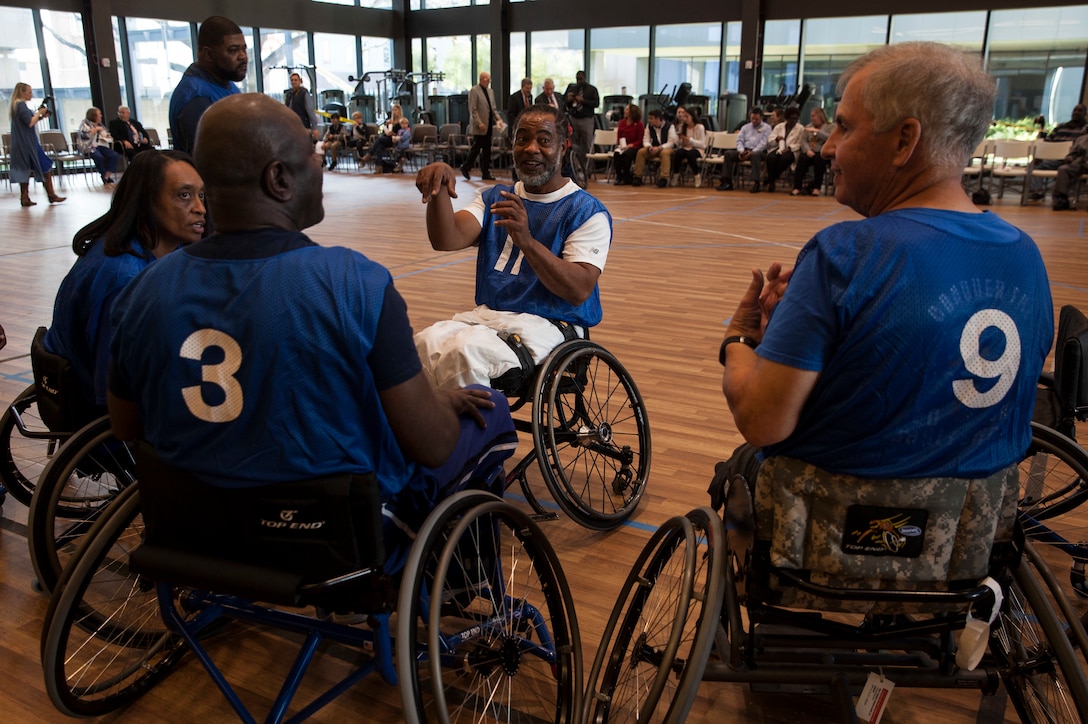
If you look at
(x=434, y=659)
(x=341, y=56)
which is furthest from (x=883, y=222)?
(x=341, y=56)

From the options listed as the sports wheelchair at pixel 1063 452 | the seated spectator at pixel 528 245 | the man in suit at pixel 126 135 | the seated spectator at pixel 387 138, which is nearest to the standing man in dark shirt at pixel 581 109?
the seated spectator at pixel 387 138

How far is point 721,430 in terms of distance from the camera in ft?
9.86

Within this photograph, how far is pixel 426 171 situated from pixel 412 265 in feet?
12.6

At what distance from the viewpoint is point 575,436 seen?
2238mm

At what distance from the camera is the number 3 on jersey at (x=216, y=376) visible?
115 centimetres

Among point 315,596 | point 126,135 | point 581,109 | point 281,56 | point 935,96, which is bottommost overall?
point 315,596

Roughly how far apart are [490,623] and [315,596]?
367 mm

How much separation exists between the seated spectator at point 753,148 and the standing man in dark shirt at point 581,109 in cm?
203

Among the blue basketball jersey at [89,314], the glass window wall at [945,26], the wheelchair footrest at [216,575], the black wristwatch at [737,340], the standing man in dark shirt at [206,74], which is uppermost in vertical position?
the glass window wall at [945,26]

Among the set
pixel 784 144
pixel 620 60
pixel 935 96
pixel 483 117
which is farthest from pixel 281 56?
pixel 935 96

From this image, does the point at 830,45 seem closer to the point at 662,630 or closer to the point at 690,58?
the point at 690,58

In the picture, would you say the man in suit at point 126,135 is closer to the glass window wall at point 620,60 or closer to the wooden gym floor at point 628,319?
the wooden gym floor at point 628,319

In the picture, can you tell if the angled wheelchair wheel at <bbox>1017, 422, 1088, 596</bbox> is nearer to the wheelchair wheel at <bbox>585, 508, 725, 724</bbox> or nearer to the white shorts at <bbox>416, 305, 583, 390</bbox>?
the wheelchair wheel at <bbox>585, 508, 725, 724</bbox>

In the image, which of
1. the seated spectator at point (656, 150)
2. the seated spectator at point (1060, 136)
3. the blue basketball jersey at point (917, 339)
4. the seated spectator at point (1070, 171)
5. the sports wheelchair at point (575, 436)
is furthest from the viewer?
the seated spectator at point (656, 150)
